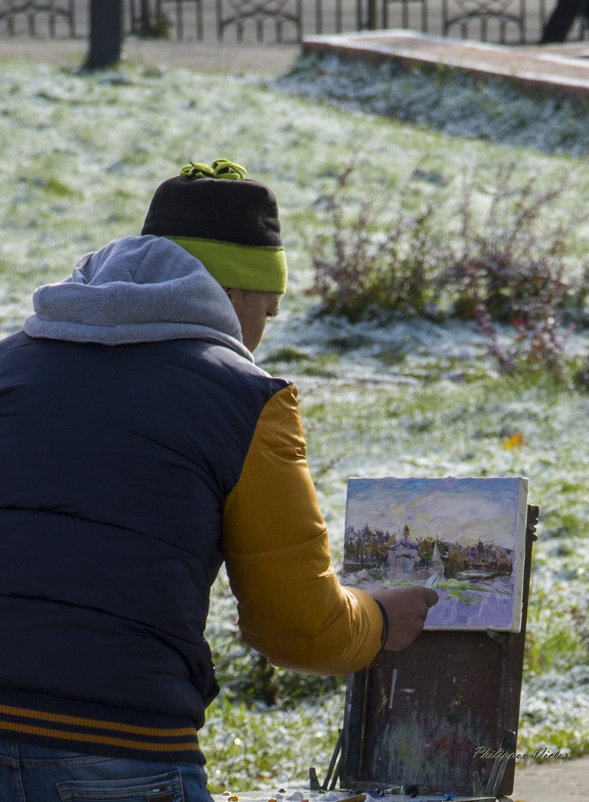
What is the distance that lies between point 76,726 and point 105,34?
13.9 m

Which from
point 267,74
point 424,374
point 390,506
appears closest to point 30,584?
point 390,506

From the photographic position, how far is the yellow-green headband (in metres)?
2.46

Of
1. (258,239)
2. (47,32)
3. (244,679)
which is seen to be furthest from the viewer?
(47,32)

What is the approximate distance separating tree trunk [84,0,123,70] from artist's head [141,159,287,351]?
12347mm

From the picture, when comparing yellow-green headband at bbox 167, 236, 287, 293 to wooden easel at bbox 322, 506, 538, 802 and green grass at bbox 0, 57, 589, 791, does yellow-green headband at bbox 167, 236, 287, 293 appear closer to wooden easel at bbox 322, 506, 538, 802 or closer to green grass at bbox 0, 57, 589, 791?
wooden easel at bbox 322, 506, 538, 802

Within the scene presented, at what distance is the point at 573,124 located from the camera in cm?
1334

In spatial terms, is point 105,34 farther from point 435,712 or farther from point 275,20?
point 435,712

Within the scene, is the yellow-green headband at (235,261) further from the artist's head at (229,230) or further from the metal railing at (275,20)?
the metal railing at (275,20)

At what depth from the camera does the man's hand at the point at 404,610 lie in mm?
2637

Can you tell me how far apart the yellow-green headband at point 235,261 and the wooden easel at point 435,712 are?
878 millimetres

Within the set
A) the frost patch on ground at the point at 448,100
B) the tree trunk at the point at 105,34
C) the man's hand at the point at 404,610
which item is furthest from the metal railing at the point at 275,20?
the man's hand at the point at 404,610

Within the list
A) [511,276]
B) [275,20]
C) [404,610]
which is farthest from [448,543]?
[275,20]

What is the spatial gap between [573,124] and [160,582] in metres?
12.1

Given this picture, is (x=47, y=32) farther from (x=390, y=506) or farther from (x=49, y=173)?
(x=390, y=506)
